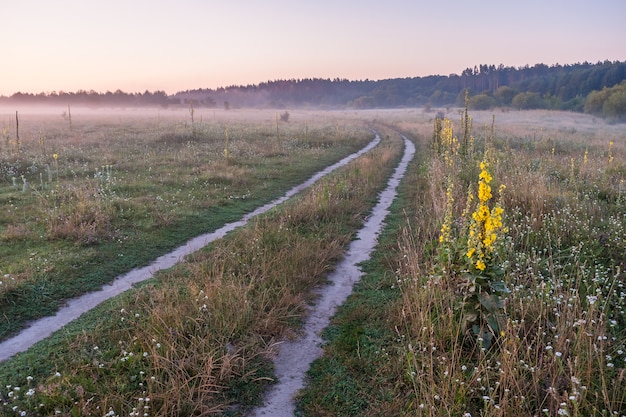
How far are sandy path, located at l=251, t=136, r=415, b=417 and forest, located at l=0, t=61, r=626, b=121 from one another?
66.0 meters

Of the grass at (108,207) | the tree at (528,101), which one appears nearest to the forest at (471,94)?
the tree at (528,101)

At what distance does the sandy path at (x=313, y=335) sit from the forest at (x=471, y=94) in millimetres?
66033

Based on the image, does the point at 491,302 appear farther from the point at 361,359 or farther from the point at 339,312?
the point at 339,312

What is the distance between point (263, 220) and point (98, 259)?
3.49 metres

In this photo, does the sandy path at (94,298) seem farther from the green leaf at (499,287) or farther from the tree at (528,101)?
the tree at (528,101)

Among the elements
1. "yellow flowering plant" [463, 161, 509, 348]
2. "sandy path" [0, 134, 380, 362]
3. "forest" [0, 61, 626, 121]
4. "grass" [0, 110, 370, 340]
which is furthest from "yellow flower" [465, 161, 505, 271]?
"forest" [0, 61, 626, 121]

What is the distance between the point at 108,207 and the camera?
10.2 meters

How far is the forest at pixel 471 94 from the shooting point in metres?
96.8

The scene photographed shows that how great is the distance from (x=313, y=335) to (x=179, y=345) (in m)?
1.63

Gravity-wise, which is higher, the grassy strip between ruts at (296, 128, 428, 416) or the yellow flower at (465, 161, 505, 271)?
the yellow flower at (465, 161, 505, 271)

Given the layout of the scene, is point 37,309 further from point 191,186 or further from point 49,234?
point 191,186

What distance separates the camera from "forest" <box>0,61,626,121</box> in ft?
318

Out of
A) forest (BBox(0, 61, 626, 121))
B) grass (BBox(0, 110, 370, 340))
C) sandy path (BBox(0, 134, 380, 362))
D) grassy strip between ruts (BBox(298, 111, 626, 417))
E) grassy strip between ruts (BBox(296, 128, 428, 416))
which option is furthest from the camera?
forest (BBox(0, 61, 626, 121))

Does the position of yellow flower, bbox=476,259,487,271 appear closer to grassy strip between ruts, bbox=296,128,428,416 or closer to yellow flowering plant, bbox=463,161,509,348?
yellow flowering plant, bbox=463,161,509,348
